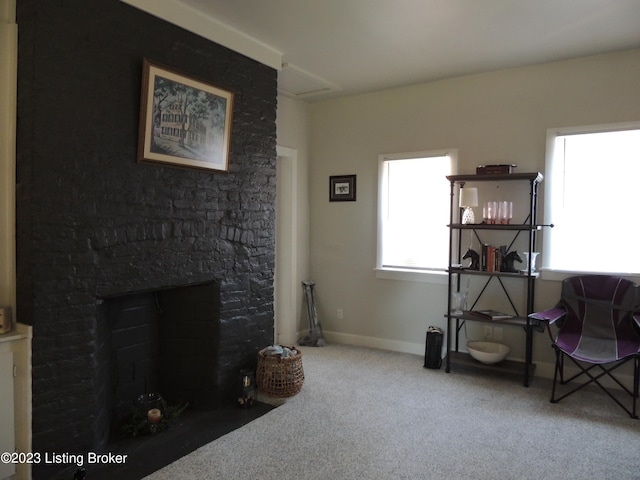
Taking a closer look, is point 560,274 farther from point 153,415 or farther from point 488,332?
point 153,415

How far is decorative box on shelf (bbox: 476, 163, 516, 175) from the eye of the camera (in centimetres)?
377

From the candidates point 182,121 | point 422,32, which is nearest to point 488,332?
point 422,32

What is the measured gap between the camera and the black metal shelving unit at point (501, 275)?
3.64m

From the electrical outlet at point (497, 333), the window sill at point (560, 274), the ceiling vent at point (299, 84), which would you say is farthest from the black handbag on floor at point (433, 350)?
the ceiling vent at point (299, 84)

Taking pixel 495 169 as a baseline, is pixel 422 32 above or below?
above

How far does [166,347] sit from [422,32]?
2.94 m

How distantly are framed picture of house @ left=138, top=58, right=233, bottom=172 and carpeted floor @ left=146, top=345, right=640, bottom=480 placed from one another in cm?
175

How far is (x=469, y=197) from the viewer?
3.85 metres

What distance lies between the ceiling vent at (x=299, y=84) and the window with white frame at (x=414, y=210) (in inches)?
35.6

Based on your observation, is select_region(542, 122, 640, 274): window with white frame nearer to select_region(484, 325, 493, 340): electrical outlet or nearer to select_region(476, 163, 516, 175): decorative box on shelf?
select_region(476, 163, 516, 175): decorative box on shelf

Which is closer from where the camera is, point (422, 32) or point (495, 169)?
point (422, 32)

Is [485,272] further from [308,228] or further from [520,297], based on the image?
[308,228]

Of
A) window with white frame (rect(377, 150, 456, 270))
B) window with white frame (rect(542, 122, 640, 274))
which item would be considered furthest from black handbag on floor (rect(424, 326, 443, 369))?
window with white frame (rect(542, 122, 640, 274))

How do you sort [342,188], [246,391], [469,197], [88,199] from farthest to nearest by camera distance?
[342,188]
[469,197]
[246,391]
[88,199]
